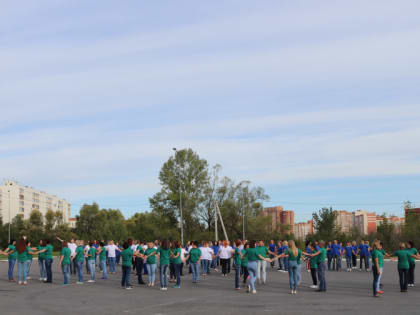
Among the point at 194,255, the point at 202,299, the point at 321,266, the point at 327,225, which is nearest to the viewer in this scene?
the point at 202,299

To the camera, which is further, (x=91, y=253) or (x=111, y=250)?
(x=111, y=250)

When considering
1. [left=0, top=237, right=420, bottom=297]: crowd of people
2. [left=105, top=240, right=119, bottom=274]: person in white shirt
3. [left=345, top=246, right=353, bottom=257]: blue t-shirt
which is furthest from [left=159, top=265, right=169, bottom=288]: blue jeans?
[left=345, top=246, right=353, bottom=257]: blue t-shirt

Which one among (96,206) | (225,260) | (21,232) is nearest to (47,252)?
(225,260)

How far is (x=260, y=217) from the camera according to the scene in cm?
7238

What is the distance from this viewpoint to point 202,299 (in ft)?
51.7

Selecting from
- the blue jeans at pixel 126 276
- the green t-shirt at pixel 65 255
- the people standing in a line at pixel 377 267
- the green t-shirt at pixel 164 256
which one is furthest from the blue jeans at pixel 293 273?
the green t-shirt at pixel 65 255

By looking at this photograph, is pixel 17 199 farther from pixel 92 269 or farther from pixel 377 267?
pixel 377 267

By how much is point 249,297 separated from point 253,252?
5.47 ft

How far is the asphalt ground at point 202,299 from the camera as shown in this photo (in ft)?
43.3

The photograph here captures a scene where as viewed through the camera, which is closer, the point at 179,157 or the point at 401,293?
the point at 401,293

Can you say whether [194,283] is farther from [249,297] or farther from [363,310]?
[363,310]

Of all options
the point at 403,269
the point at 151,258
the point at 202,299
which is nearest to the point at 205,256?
the point at 151,258

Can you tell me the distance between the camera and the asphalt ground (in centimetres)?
1320

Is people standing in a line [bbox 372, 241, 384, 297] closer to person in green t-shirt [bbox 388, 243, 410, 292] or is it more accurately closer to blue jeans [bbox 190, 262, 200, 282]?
person in green t-shirt [bbox 388, 243, 410, 292]
